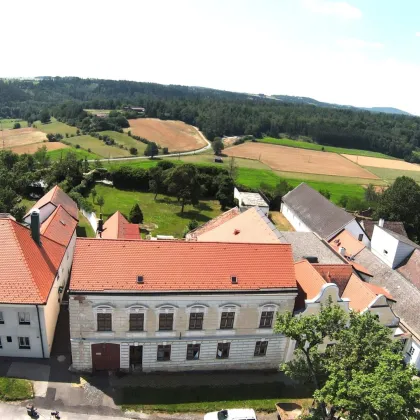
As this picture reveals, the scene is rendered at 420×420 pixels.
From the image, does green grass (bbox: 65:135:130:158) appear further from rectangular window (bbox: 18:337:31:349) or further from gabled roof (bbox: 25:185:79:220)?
rectangular window (bbox: 18:337:31:349)

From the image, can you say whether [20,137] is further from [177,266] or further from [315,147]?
[177,266]

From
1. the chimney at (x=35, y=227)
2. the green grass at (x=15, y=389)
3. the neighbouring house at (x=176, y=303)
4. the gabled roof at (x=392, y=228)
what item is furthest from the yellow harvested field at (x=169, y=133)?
the green grass at (x=15, y=389)

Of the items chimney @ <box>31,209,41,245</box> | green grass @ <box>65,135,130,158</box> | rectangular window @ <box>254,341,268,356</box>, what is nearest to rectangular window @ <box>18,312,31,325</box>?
chimney @ <box>31,209,41,245</box>

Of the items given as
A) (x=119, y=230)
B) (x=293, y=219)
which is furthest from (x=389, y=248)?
(x=119, y=230)

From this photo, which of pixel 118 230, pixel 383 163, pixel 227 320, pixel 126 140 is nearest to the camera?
pixel 227 320

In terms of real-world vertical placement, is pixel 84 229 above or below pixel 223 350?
below

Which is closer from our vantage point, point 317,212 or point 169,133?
point 317,212

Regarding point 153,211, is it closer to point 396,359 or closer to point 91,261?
point 91,261

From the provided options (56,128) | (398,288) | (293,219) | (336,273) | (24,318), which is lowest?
(56,128)
